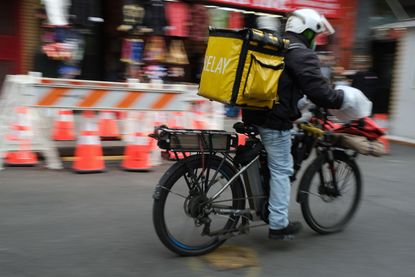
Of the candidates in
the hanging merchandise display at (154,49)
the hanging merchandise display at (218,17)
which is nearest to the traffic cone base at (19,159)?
the hanging merchandise display at (154,49)

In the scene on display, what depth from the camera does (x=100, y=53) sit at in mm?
11711

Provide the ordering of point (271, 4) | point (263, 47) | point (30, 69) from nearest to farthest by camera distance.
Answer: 1. point (263, 47)
2. point (30, 69)
3. point (271, 4)

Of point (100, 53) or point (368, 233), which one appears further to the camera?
point (100, 53)

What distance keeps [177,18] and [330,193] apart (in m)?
7.34

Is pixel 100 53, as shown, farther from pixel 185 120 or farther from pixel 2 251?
pixel 2 251

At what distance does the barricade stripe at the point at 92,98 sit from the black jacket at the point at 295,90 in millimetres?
3237

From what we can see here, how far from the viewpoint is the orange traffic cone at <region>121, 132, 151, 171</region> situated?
6668 mm

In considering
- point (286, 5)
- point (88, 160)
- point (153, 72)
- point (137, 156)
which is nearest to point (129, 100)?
point (137, 156)

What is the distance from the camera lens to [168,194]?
3.61 metres

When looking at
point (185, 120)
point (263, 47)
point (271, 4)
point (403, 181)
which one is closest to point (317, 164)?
point (263, 47)

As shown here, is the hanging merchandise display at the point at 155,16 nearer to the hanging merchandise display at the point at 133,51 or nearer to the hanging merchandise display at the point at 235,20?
the hanging merchandise display at the point at 133,51

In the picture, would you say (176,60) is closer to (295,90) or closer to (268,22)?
(268,22)

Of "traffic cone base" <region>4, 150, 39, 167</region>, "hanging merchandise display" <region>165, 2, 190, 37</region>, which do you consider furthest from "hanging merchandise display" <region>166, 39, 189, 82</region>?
"traffic cone base" <region>4, 150, 39, 167</region>

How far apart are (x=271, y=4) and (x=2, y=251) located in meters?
10.5
